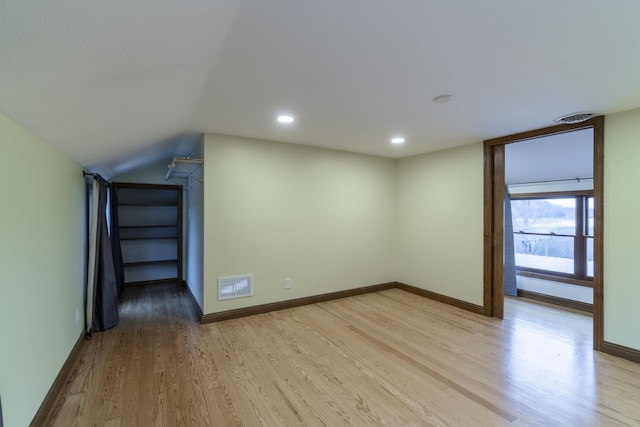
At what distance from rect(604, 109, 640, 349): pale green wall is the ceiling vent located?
0.71 feet

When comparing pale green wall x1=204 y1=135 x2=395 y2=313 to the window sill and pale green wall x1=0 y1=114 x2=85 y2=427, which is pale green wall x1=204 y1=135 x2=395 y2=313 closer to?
pale green wall x1=0 y1=114 x2=85 y2=427

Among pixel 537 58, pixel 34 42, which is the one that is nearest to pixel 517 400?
pixel 537 58

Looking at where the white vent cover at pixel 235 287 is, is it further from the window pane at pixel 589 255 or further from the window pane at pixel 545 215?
the window pane at pixel 589 255

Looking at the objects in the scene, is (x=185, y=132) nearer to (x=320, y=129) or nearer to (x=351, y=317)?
(x=320, y=129)

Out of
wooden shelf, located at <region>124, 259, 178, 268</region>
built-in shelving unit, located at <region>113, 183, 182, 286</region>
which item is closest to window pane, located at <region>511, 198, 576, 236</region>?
built-in shelving unit, located at <region>113, 183, 182, 286</region>

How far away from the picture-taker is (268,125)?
3045 mm

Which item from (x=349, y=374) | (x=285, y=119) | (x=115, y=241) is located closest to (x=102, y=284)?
(x=115, y=241)

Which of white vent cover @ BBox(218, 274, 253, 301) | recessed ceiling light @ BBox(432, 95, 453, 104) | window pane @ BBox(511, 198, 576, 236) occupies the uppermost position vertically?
recessed ceiling light @ BBox(432, 95, 453, 104)

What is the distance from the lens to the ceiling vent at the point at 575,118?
104 inches

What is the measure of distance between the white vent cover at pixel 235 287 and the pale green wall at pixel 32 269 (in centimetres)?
136

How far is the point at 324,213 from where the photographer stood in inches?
166

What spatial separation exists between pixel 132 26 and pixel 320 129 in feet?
7.34

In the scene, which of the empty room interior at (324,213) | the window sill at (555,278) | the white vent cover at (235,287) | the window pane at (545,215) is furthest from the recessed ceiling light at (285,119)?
the window sill at (555,278)

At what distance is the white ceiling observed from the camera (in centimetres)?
110
